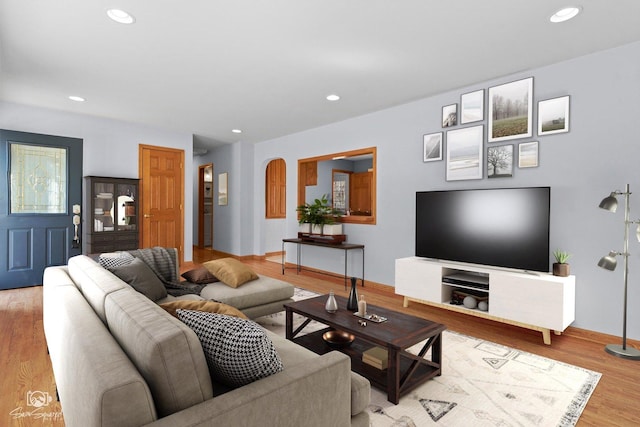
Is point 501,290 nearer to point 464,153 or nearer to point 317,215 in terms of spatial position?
point 464,153

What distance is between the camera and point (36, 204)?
4.95 metres

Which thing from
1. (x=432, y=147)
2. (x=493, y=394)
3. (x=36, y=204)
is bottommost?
(x=493, y=394)

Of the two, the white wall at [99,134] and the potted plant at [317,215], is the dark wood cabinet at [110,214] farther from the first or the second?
the potted plant at [317,215]

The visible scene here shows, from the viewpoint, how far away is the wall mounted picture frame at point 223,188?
309 inches

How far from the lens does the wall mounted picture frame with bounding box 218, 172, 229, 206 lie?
786 centimetres

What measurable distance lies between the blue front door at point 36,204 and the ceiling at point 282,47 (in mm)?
739

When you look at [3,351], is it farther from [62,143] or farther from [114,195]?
[62,143]

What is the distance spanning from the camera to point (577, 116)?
10.6 feet

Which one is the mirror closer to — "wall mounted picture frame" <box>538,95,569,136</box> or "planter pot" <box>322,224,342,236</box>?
"planter pot" <box>322,224,342,236</box>

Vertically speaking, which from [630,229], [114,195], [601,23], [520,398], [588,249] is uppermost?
[601,23]

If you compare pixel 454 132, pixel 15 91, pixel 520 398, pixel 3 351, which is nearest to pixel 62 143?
pixel 15 91

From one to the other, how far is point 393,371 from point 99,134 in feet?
18.7

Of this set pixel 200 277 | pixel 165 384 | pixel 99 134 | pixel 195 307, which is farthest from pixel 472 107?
pixel 99 134

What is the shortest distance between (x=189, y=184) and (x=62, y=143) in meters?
1.98
